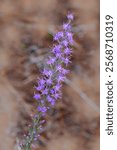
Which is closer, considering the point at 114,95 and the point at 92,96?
the point at 114,95

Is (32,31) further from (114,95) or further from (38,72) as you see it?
(114,95)

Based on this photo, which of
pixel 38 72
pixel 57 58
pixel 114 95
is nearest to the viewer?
pixel 57 58

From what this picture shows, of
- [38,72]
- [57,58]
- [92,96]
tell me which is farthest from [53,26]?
[57,58]

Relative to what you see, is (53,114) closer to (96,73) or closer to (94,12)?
(96,73)

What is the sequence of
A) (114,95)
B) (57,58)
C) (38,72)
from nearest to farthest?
1. (57,58)
2. (114,95)
3. (38,72)

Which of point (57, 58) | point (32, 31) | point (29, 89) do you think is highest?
point (32, 31)

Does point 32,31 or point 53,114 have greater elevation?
point 32,31
